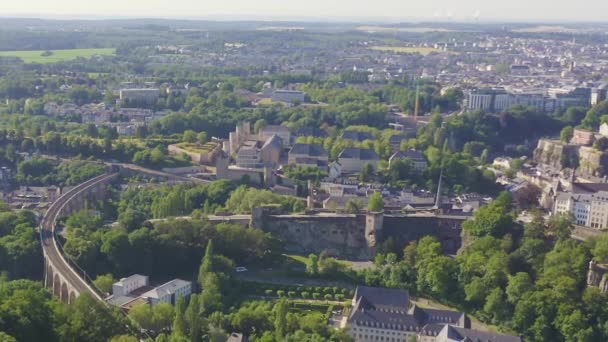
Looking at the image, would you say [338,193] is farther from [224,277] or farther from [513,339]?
[513,339]

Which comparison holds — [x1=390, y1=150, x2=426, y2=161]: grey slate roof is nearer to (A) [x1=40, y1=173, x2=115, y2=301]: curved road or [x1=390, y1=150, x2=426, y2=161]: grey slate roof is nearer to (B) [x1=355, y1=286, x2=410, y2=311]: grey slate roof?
(A) [x1=40, y1=173, x2=115, y2=301]: curved road

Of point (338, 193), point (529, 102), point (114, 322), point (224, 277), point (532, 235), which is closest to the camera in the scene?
point (114, 322)

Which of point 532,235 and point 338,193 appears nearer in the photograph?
point 532,235

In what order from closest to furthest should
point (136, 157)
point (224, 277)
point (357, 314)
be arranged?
point (357, 314)
point (224, 277)
point (136, 157)

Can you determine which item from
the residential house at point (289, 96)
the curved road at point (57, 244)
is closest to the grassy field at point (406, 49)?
the residential house at point (289, 96)

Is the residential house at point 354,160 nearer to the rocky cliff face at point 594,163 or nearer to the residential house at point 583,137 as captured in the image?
the rocky cliff face at point 594,163

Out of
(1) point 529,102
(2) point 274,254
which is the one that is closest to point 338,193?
(2) point 274,254
